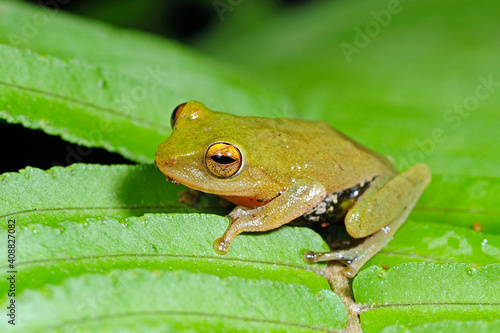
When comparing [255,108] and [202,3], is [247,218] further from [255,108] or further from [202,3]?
[202,3]

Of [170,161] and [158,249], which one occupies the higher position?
[170,161]

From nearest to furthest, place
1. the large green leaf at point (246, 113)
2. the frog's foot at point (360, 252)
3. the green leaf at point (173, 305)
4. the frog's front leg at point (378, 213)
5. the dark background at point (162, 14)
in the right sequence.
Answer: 1. the green leaf at point (173, 305)
2. the large green leaf at point (246, 113)
3. the frog's foot at point (360, 252)
4. the frog's front leg at point (378, 213)
5. the dark background at point (162, 14)

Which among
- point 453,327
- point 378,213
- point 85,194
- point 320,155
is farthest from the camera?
point 320,155

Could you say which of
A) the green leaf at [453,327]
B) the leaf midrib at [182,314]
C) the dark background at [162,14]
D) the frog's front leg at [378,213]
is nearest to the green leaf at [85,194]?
the leaf midrib at [182,314]

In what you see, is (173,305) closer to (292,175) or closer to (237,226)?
(237,226)

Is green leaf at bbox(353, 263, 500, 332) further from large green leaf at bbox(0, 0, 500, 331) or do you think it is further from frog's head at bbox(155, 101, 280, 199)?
frog's head at bbox(155, 101, 280, 199)

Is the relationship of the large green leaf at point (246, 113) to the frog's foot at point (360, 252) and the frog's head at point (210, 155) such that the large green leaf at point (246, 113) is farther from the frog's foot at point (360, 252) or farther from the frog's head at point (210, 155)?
the frog's head at point (210, 155)

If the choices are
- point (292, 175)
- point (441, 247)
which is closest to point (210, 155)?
point (292, 175)
